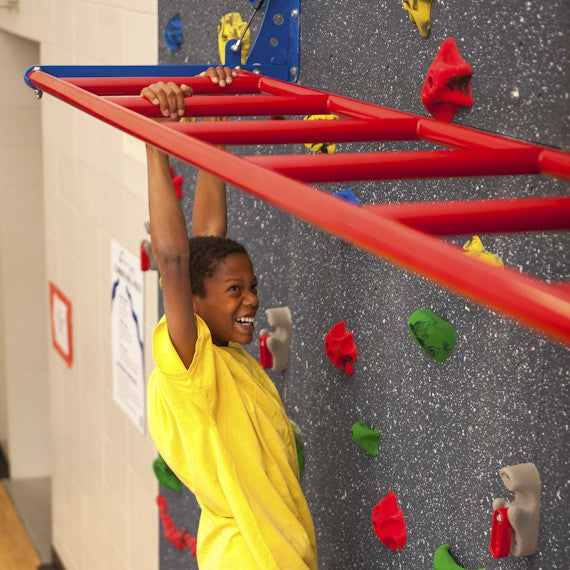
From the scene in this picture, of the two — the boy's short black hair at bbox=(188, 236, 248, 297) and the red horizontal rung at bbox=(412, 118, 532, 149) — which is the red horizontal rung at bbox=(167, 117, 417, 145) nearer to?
the red horizontal rung at bbox=(412, 118, 532, 149)

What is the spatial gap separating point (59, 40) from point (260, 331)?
5.77ft

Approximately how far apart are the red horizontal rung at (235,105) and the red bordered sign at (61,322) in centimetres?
242

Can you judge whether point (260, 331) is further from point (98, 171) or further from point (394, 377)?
point (98, 171)

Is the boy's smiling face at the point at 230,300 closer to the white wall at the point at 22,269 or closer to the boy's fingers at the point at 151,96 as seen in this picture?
the boy's fingers at the point at 151,96

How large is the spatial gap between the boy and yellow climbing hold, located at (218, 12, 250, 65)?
0.43 meters

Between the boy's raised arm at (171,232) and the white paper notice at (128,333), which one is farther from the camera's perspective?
the white paper notice at (128,333)

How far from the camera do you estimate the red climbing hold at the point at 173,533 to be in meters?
2.40

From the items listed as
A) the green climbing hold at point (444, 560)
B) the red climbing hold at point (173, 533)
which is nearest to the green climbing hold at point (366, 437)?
→ the green climbing hold at point (444, 560)

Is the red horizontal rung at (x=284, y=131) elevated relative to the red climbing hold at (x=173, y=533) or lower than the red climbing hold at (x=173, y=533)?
elevated

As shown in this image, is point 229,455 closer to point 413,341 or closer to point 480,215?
Result: point 413,341

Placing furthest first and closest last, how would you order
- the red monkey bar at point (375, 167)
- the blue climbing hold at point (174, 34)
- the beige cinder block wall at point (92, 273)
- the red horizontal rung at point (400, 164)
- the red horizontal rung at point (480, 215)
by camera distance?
the beige cinder block wall at point (92, 273) < the blue climbing hold at point (174, 34) < the red horizontal rung at point (400, 164) < the red horizontal rung at point (480, 215) < the red monkey bar at point (375, 167)

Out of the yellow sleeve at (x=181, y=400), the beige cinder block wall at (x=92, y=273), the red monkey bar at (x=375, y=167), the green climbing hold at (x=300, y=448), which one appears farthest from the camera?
the beige cinder block wall at (x=92, y=273)

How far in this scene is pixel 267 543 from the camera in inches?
60.2

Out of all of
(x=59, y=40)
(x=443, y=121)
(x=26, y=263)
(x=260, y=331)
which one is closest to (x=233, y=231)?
(x=260, y=331)
